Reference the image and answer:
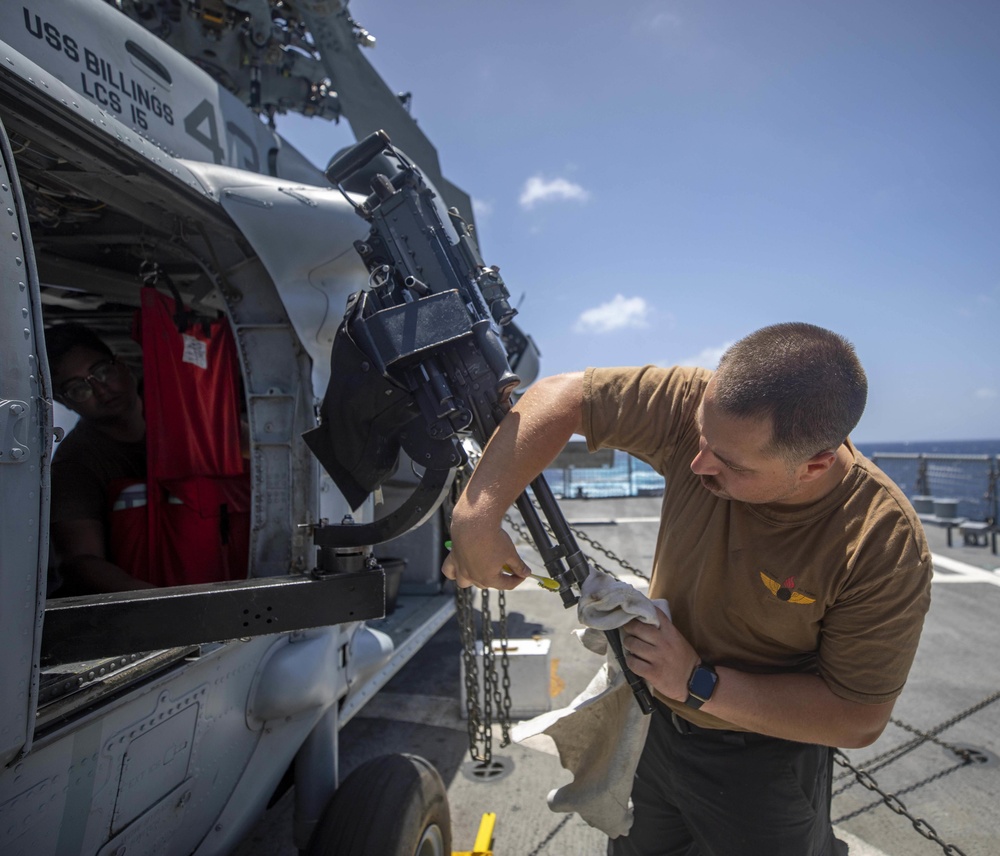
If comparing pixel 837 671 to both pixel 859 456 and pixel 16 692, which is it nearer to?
pixel 859 456

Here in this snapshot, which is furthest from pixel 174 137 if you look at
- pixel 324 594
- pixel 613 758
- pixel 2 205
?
pixel 613 758

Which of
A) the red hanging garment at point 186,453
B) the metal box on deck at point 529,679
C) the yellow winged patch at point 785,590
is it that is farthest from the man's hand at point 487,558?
the metal box on deck at point 529,679

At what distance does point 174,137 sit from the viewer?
291cm

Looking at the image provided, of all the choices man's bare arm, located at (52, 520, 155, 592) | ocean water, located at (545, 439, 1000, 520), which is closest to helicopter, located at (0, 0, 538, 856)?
man's bare arm, located at (52, 520, 155, 592)

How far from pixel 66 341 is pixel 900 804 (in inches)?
159

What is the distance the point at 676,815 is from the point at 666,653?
807 millimetres

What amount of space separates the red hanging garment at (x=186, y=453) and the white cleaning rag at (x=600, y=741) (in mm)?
1714

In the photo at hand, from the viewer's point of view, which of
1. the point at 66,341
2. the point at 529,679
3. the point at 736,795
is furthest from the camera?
the point at 529,679

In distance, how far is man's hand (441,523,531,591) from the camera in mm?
1733

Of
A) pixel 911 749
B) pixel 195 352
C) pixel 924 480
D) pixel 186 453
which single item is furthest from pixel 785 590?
pixel 924 480

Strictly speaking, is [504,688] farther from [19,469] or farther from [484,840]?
[19,469]

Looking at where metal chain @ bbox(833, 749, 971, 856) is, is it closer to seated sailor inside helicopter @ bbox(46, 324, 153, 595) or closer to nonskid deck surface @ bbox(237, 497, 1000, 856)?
nonskid deck surface @ bbox(237, 497, 1000, 856)

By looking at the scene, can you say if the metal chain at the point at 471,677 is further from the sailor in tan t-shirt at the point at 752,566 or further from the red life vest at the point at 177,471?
the red life vest at the point at 177,471

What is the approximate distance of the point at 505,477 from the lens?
180cm
